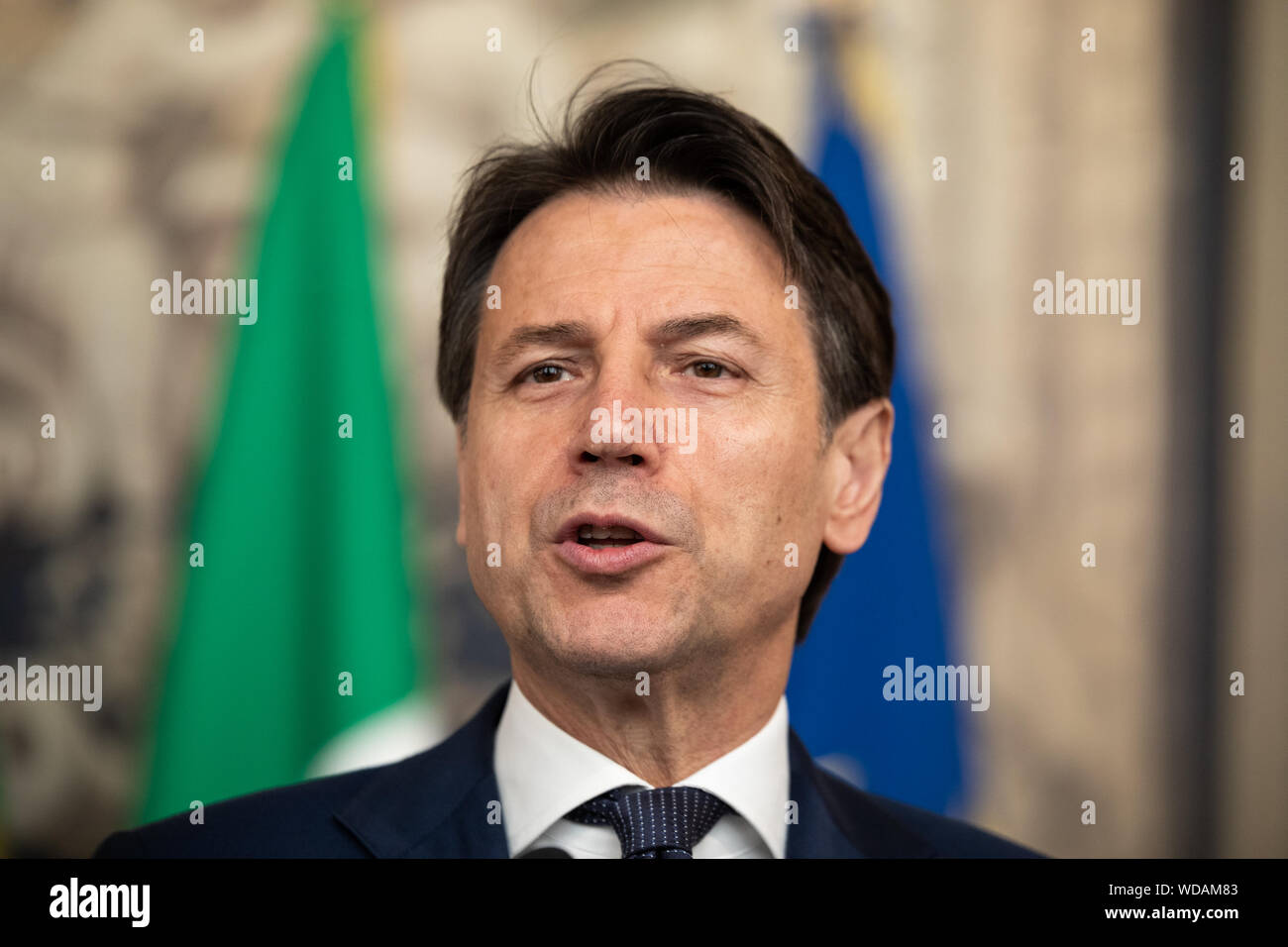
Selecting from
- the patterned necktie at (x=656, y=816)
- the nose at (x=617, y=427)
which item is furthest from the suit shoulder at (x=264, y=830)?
the nose at (x=617, y=427)

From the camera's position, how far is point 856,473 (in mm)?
2234

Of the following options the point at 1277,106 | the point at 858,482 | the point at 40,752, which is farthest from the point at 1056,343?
the point at 40,752

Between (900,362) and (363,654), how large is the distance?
1.45 m

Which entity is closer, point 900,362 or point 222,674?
point 222,674

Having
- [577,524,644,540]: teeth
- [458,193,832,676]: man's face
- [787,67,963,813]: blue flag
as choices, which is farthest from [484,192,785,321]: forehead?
[787,67,963,813]: blue flag

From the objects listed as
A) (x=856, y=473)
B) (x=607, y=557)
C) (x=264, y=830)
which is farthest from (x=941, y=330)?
(x=264, y=830)

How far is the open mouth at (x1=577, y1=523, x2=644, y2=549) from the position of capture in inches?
74.5

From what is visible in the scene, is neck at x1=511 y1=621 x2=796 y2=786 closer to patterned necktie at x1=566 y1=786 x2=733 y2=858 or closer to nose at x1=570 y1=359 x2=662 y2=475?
patterned necktie at x1=566 y1=786 x2=733 y2=858

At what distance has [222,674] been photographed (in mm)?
2797

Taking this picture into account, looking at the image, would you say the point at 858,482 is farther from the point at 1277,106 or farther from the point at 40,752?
the point at 40,752

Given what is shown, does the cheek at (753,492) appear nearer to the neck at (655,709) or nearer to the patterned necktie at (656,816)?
the neck at (655,709)

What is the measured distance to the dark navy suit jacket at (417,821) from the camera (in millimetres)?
1928

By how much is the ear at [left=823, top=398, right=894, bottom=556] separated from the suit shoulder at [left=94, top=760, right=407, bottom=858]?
0.87 metres
